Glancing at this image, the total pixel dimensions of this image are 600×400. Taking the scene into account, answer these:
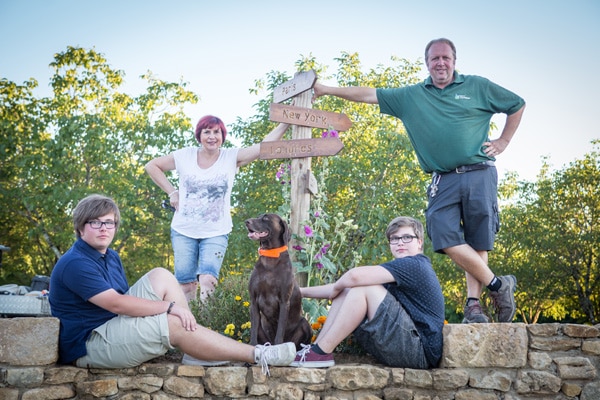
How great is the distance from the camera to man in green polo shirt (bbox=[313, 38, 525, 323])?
12.2ft

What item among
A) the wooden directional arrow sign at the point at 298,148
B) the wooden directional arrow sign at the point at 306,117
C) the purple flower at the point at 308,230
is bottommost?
the purple flower at the point at 308,230

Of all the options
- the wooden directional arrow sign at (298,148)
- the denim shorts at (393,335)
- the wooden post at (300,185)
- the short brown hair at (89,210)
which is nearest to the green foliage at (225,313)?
the wooden post at (300,185)

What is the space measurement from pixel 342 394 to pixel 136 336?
1.27 m

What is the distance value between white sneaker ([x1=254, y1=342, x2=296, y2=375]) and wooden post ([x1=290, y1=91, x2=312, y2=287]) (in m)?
1.32

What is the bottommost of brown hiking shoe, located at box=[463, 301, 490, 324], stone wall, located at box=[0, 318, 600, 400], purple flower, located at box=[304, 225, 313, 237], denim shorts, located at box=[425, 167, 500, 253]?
stone wall, located at box=[0, 318, 600, 400]

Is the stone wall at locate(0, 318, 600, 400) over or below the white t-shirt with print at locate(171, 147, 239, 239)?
below

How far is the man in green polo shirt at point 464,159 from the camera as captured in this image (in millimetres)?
3729

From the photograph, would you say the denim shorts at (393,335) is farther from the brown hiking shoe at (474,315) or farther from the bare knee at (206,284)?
the bare knee at (206,284)

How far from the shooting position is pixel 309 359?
333 cm

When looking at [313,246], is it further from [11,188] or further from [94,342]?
[11,188]

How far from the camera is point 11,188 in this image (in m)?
14.4

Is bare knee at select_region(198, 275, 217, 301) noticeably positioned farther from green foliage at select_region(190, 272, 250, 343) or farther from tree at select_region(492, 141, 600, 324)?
tree at select_region(492, 141, 600, 324)

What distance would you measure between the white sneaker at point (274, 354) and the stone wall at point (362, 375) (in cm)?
10

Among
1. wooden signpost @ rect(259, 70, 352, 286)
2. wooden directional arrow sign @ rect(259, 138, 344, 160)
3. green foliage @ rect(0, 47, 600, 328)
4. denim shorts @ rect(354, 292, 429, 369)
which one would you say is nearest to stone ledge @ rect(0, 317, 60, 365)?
denim shorts @ rect(354, 292, 429, 369)
